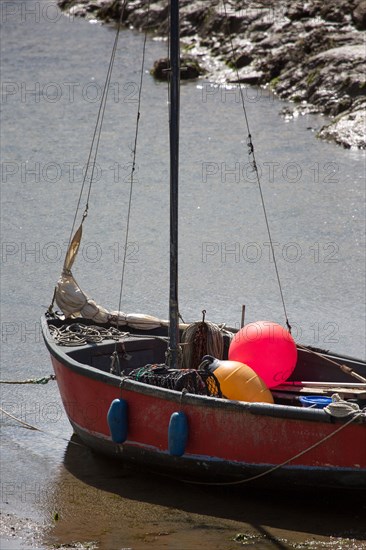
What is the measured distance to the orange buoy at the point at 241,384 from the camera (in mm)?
9523

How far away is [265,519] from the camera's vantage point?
30.3 feet

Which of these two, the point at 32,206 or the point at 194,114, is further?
the point at 194,114

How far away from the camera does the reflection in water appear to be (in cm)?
892

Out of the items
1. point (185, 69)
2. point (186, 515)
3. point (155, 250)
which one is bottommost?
point (185, 69)

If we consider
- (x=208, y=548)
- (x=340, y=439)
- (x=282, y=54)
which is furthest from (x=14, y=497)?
(x=282, y=54)

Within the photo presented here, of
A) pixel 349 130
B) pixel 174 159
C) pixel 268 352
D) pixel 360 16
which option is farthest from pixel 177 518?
pixel 360 16

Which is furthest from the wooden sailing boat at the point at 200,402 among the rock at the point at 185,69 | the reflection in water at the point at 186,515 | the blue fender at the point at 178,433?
the rock at the point at 185,69

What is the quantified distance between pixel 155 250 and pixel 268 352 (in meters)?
5.98

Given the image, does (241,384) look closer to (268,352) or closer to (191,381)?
(191,381)

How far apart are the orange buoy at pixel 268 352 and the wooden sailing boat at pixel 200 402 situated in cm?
3

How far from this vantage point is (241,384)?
31.3ft

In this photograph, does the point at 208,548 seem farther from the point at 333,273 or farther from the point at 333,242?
the point at 333,242

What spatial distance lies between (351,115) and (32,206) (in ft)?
22.4

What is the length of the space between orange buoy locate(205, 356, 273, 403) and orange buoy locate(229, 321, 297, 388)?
0.40 metres
